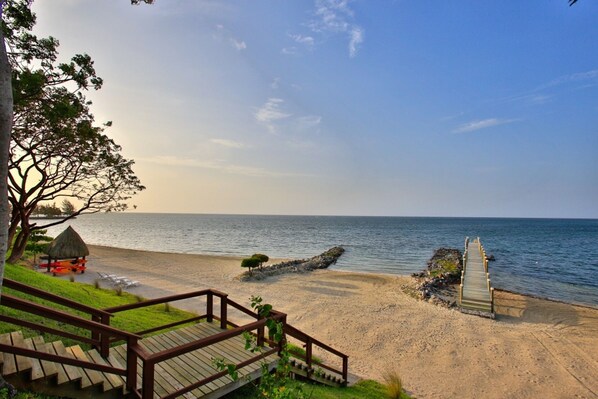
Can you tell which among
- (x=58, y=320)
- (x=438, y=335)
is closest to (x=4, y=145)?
(x=58, y=320)

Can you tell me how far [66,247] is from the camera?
71.7ft

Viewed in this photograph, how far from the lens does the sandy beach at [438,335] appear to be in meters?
9.84

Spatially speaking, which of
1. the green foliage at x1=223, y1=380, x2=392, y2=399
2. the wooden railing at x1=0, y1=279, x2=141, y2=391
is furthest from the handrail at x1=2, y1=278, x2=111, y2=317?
the green foliage at x1=223, y1=380, x2=392, y2=399

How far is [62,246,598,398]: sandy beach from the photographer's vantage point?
32.3 ft

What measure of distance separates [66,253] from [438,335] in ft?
79.0

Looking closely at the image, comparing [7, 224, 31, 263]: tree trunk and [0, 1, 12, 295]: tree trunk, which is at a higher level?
[0, 1, 12, 295]: tree trunk

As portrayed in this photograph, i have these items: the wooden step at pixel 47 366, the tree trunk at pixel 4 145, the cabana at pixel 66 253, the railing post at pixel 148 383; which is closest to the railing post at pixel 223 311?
the railing post at pixel 148 383

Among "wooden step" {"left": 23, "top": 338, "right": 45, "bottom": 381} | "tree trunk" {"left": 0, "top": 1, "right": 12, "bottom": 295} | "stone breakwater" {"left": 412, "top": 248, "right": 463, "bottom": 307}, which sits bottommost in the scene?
"stone breakwater" {"left": 412, "top": 248, "right": 463, "bottom": 307}

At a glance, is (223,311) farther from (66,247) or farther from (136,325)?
(66,247)

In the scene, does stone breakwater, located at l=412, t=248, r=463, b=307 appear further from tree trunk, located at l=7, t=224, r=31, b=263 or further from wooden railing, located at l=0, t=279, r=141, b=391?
tree trunk, located at l=7, t=224, r=31, b=263

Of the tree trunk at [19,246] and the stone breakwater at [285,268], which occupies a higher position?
the tree trunk at [19,246]

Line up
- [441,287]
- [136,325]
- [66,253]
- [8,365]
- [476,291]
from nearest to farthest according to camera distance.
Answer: [8,365]
[136,325]
[476,291]
[66,253]
[441,287]

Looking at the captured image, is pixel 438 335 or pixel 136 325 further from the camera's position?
pixel 438 335

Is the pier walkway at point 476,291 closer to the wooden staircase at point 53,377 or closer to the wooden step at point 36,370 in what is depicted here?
the wooden staircase at point 53,377
